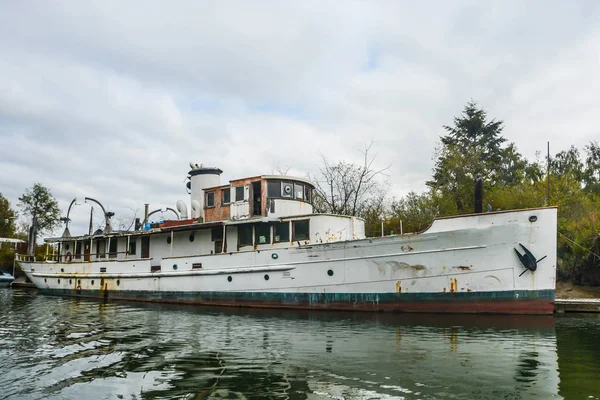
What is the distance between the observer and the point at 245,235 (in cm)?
1769

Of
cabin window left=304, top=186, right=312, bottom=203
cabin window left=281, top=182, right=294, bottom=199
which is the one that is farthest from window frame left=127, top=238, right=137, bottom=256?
cabin window left=304, top=186, right=312, bottom=203

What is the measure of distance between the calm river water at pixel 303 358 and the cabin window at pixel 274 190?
5.46 m

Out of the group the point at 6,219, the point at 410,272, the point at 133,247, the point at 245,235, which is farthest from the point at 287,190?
the point at 6,219

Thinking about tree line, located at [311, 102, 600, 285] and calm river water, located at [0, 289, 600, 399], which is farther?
tree line, located at [311, 102, 600, 285]

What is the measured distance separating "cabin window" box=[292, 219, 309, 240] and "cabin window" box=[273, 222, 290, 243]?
0.27 meters

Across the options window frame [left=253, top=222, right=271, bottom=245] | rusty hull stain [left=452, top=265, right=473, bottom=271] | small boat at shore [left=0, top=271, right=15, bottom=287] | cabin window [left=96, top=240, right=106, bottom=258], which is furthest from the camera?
small boat at shore [left=0, top=271, right=15, bottom=287]

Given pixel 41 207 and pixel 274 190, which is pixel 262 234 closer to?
pixel 274 190

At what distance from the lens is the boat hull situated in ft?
44.6

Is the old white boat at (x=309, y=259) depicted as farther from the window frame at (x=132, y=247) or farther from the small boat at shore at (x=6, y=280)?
the small boat at shore at (x=6, y=280)

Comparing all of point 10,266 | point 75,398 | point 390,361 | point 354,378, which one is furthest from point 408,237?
point 10,266

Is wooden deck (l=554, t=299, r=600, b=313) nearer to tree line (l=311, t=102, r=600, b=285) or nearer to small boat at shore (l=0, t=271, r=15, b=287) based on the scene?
tree line (l=311, t=102, r=600, b=285)

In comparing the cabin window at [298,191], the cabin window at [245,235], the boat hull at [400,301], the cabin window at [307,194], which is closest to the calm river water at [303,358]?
the boat hull at [400,301]

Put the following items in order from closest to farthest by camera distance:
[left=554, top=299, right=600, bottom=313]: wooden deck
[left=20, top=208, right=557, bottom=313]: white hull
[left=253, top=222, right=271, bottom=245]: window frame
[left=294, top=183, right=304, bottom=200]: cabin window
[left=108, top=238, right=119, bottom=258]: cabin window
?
[left=20, top=208, right=557, bottom=313]: white hull < [left=554, top=299, right=600, bottom=313]: wooden deck < [left=253, top=222, right=271, bottom=245]: window frame < [left=294, top=183, right=304, bottom=200]: cabin window < [left=108, top=238, right=119, bottom=258]: cabin window

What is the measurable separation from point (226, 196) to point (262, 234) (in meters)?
2.54
